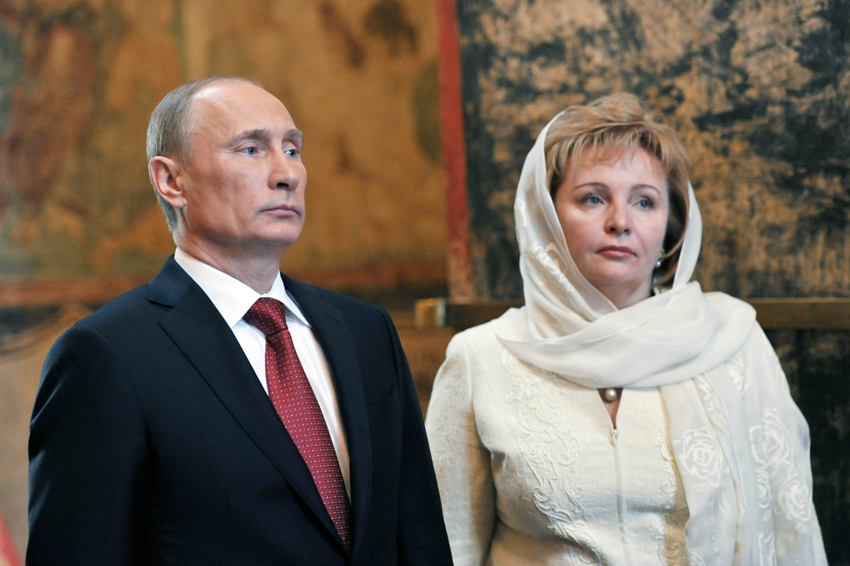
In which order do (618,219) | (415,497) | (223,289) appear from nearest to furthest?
(223,289) < (415,497) < (618,219)

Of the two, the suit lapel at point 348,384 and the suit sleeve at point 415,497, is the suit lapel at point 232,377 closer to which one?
the suit lapel at point 348,384

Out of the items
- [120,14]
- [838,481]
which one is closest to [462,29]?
[838,481]

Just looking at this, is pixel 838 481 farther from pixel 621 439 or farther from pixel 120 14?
pixel 120 14

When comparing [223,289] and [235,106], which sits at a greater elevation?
[235,106]

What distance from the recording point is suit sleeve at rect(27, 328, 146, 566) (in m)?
1.30

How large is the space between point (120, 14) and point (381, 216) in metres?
2.34

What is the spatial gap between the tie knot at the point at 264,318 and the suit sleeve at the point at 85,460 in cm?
29

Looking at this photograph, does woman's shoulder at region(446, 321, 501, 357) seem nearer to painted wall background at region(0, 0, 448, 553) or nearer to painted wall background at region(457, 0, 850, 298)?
painted wall background at region(457, 0, 850, 298)

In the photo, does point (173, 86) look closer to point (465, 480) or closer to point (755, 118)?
point (755, 118)

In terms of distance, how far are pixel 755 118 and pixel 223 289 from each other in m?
1.82

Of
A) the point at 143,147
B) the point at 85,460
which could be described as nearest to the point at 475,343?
the point at 85,460

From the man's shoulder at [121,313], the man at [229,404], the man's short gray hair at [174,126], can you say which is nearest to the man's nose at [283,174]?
the man at [229,404]

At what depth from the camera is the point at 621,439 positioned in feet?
6.39

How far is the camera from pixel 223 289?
61.0 inches
